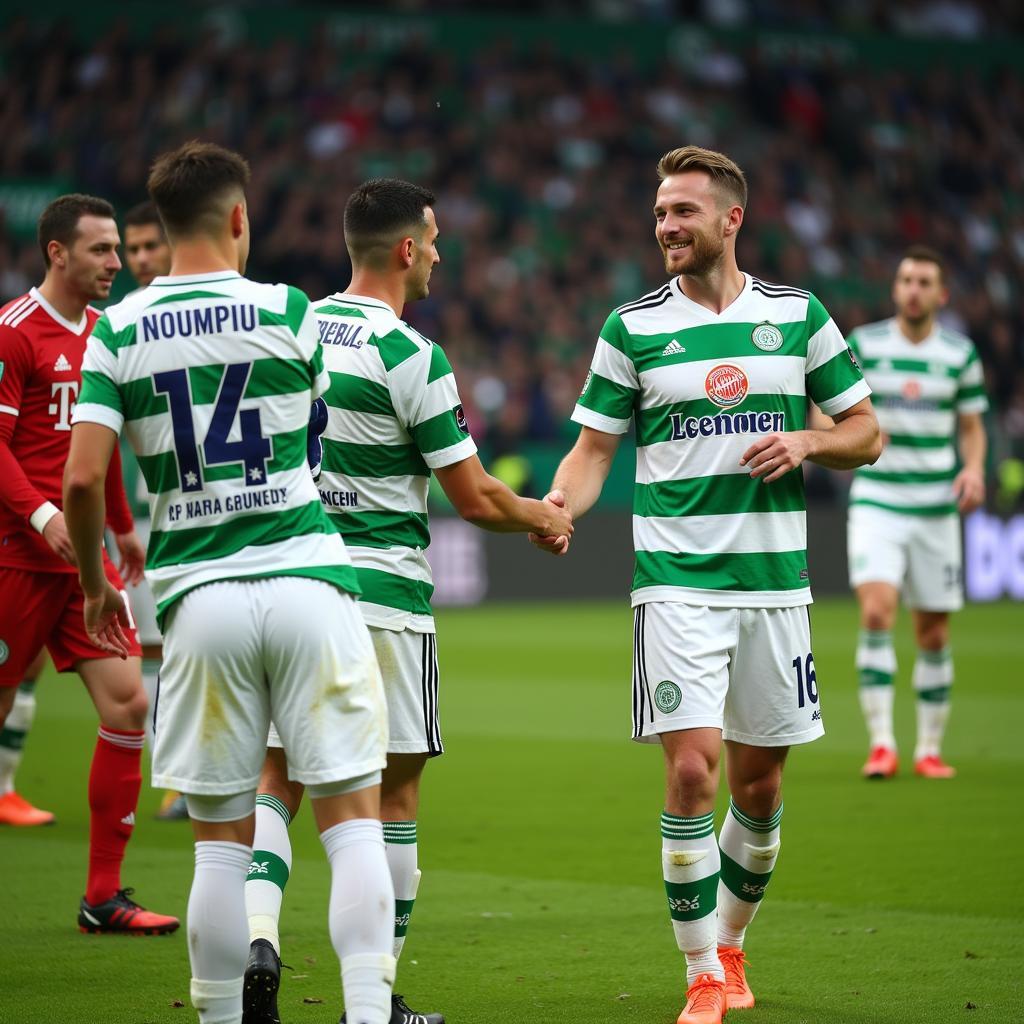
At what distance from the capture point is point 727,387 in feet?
16.4

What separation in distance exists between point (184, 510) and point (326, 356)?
0.89 metres

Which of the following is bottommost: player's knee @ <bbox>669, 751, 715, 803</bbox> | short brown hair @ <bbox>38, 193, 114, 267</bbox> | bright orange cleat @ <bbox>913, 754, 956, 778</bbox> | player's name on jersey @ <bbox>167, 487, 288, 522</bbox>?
bright orange cleat @ <bbox>913, 754, 956, 778</bbox>

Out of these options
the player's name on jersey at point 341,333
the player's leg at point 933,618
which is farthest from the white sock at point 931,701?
the player's name on jersey at point 341,333

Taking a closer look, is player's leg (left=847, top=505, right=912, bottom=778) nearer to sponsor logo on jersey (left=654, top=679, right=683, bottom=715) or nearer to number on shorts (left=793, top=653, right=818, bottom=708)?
number on shorts (left=793, top=653, right=818, bottom=708)

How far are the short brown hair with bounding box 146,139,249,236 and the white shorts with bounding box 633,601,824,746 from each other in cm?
180

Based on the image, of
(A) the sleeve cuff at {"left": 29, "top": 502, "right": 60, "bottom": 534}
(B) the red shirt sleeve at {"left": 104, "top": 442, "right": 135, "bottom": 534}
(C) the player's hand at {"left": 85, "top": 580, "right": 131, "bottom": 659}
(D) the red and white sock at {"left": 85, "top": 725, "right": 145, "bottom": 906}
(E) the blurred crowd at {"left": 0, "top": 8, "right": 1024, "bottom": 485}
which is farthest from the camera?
(E) the blurred crowd at {"left": 0, "top": 8, "right": 1024, "bottom": 485}

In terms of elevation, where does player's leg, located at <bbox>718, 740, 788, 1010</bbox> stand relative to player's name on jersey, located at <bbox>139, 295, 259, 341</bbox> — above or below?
below

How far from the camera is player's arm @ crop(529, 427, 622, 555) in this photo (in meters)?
5.17

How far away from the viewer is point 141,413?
12.8 ft

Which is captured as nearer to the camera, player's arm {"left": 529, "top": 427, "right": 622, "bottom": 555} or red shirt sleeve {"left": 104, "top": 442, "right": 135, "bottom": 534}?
player's arm {"left": 529, "top": 427, "right": 622, "bottom": 555}

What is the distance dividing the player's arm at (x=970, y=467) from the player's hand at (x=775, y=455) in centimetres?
453

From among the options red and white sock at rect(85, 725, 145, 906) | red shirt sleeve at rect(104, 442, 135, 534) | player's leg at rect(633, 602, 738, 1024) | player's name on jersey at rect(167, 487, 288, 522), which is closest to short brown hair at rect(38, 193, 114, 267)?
red shirt sleeve at rect(104, 442, 135, 534)

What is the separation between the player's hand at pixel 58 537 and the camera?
18.2 ft

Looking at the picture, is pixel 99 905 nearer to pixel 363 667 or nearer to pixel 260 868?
pixel 260 868
